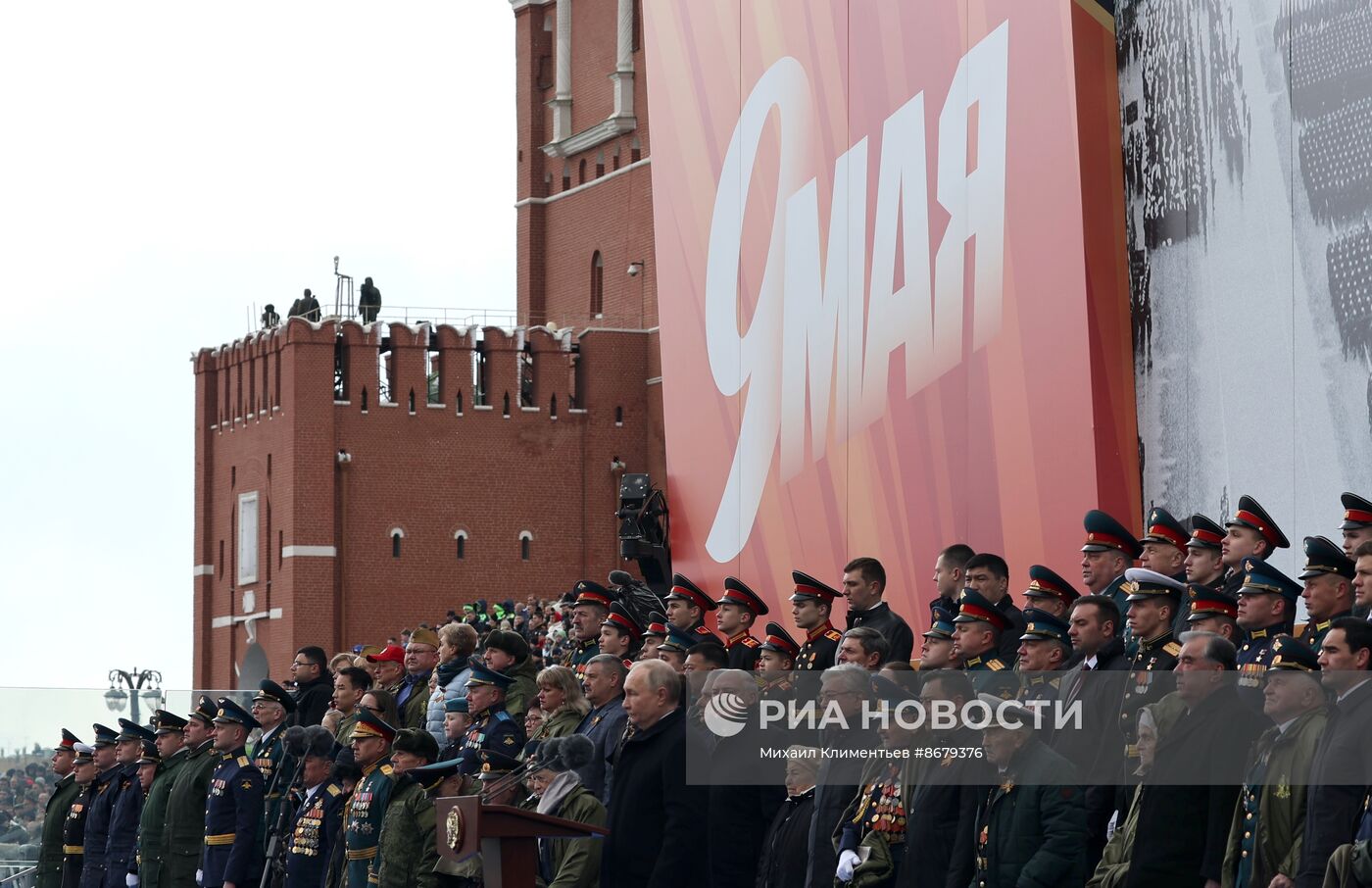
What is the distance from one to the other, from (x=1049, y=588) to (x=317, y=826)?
372 cm

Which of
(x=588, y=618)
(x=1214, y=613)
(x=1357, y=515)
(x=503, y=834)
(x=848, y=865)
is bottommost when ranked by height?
(x=848, y=865)

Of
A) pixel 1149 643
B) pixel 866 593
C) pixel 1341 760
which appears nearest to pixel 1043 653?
pixel 1149 643

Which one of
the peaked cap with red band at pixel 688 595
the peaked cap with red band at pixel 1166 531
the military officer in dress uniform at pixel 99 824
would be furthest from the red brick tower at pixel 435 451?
the peaked cap with red band at pixel 1166 531

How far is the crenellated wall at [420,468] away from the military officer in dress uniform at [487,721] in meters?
30.6

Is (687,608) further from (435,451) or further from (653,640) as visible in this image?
→ (435,451)

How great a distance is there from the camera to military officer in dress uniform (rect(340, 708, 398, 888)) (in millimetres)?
9914

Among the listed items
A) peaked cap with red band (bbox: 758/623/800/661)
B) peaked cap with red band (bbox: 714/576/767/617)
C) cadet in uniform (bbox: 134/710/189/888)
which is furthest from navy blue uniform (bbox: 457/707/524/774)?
cadet in uniform (bbox: 134/710/189/888)

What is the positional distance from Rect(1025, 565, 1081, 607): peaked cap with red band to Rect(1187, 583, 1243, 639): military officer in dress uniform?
1.44 metres

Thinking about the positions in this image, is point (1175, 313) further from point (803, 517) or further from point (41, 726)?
point (41, 726)

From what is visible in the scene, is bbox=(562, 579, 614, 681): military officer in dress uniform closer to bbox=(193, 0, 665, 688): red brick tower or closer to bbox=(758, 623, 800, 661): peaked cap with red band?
bbox=(758, 623, 800, 661): peaked cap with red band

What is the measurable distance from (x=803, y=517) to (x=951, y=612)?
635cm

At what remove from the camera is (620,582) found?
17.6m

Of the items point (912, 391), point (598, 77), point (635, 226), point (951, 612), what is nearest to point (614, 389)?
point (635, 226)

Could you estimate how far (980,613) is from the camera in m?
8.50
